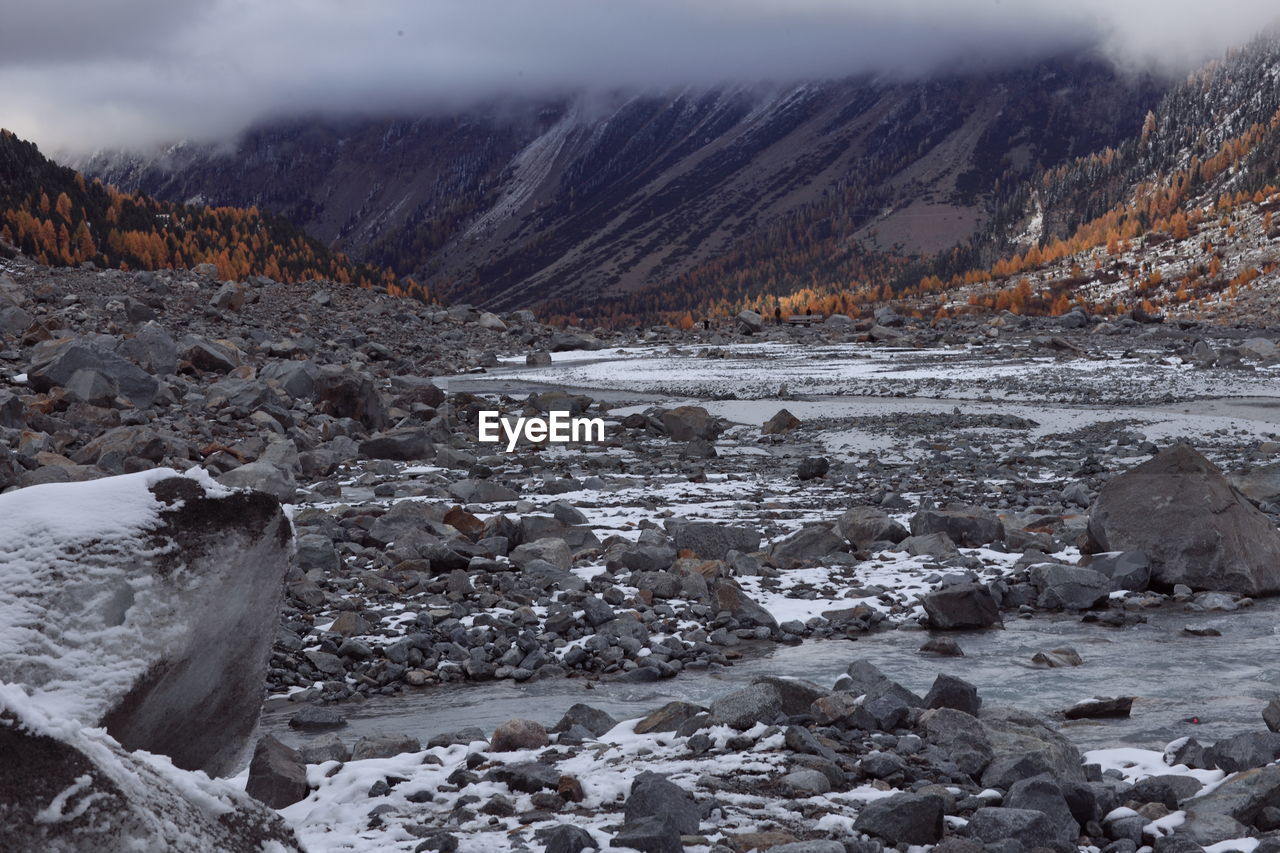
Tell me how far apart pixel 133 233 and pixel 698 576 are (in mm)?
75197

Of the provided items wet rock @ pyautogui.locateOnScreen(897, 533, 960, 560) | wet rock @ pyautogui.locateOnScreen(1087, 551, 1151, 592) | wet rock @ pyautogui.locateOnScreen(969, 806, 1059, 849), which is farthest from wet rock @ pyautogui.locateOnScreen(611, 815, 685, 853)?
wet rock @ pyautogui.locateOnScreen(897, 533, 960, 560)

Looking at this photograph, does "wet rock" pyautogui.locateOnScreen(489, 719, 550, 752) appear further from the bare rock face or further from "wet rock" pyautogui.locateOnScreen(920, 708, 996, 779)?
the bare rock face

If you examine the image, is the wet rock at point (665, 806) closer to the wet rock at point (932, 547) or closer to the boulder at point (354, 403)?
the wet rock at point (932, 547)

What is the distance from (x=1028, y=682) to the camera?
375 inches

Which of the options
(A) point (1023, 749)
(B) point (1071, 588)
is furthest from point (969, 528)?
(A) point (1023, 749)

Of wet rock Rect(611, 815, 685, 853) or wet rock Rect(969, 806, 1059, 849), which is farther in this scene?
wet rock Rect(969, 806, 1059, 849)

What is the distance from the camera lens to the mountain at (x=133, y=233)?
6794 cm

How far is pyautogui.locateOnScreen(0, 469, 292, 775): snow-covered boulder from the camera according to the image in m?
4.81

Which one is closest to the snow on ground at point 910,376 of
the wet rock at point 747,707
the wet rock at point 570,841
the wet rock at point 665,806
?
the wet rock at point 747,707

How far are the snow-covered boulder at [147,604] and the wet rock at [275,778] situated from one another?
1.00 ft

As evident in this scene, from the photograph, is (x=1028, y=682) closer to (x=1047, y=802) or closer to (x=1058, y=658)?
(x=1058, y=658)

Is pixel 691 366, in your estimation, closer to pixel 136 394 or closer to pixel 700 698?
pixel 136 394

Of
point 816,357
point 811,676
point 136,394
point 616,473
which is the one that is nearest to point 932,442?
point 616,473

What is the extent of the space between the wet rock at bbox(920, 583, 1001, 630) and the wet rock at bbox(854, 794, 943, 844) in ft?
20.3
